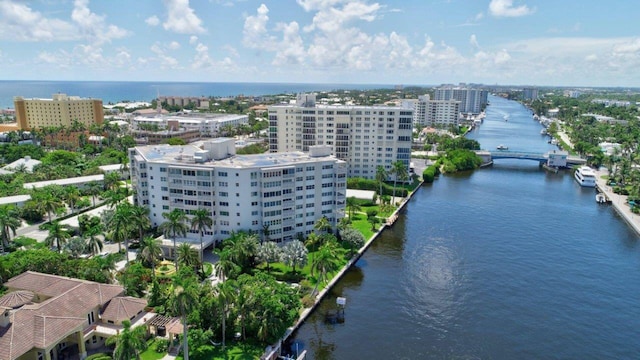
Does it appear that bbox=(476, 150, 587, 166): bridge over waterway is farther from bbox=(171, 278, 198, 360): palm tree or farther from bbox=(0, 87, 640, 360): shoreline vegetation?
bbox=(171, 278, 198, 360): palm tree

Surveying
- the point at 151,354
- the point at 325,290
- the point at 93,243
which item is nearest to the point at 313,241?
the point at 325,290

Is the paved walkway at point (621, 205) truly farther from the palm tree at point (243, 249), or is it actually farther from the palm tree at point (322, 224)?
the palm tree at point (243, 249)

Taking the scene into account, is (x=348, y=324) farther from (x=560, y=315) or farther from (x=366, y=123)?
(x=366, y=123)

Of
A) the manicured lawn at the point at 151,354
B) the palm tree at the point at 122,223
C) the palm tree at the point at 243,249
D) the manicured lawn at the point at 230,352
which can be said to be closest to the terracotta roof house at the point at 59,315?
the manicured lawn at the point at 151,354

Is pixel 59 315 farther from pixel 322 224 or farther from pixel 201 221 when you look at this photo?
pixel 322 224

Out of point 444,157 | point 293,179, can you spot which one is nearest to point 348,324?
point 293,179
